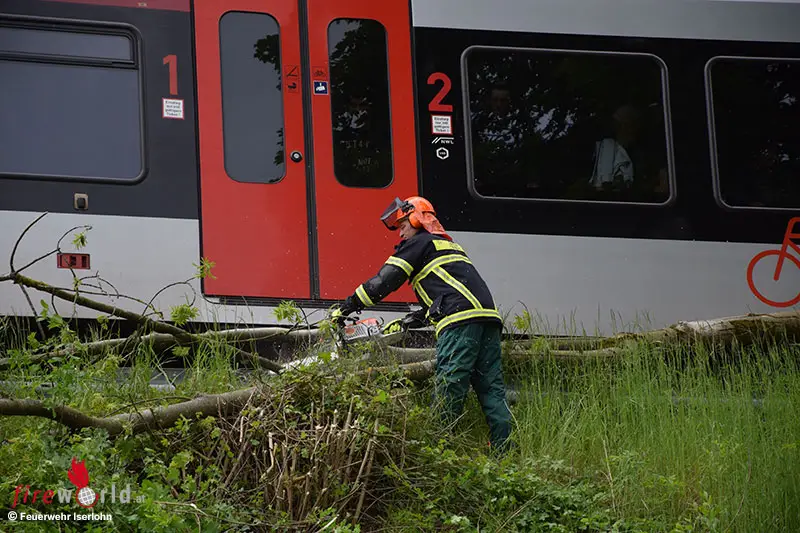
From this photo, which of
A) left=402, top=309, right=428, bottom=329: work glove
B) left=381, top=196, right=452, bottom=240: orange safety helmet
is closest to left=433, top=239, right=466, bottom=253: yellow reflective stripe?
left=381, top=196, right=452, bottom=240: orange safety helmet

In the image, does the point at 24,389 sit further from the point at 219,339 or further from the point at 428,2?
the point at 428,2

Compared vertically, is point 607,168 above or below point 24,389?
above

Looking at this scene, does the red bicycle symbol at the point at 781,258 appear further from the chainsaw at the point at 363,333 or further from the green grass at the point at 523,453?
the chainsaw at the point at 363,333

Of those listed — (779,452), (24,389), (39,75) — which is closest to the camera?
(24,389)

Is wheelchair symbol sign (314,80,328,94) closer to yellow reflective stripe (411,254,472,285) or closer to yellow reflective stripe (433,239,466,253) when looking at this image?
yellow reflective stripe (433,239,466,253)

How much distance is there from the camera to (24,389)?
24.0 feet

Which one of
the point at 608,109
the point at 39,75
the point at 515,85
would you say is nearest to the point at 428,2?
the point at 515,85

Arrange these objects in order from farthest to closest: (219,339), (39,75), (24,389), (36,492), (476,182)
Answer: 1. (476,182)
2. (39,75)
3. (219,339)
4. (24,389)
5. (36,492)

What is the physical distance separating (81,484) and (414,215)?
2896 mm

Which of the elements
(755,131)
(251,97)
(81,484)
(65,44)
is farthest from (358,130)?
(81,484)

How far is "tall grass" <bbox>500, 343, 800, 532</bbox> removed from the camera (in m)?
7.39

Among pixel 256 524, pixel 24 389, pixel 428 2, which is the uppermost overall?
pixel 428 2

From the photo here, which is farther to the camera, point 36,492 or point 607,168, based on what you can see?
point 607,168

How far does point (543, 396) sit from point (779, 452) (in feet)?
4.99
